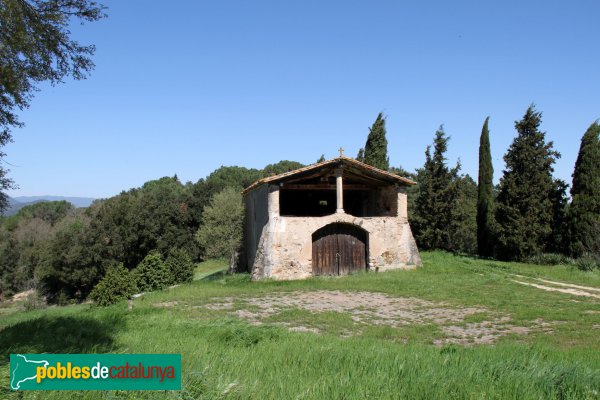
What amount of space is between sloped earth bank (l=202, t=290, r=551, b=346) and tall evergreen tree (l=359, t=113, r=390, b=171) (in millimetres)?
14812

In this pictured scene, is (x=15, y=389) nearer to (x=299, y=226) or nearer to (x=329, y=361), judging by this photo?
(x=329, y=361)

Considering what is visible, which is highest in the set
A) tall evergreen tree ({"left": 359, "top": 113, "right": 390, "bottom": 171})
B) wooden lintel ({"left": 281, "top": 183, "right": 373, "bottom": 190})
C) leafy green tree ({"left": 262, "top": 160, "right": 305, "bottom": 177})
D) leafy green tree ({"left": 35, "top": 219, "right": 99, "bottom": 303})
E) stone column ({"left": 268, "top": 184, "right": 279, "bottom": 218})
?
leafy green tree ({"left": 262, "top": 160, "right": 305, "bottom": 177})

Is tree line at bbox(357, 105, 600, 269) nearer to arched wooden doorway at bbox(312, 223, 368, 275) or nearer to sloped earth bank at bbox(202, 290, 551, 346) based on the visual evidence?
arched wooden doorway at bbox(312, 223, 368, 275)

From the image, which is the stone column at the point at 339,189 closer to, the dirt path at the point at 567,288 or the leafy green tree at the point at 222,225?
the dirt path at the point at 567,288

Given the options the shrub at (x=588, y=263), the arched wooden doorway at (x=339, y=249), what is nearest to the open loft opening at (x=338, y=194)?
the arched wooden doorway at (x=339, y=249)

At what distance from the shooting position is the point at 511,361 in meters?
4.81

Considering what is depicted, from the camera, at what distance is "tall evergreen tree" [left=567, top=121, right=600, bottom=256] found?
20453 millimetres

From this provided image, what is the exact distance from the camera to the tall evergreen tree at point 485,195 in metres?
25.2

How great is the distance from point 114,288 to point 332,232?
8936 millimetres

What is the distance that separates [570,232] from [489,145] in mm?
7182

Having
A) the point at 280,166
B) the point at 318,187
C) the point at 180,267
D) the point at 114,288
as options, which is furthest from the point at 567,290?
the point at 280,166

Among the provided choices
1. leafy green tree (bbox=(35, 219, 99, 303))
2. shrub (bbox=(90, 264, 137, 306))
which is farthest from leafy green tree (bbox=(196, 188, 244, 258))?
shrub (bbox=(90, 264, 137, 306))

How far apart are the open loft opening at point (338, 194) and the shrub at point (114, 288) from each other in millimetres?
7281

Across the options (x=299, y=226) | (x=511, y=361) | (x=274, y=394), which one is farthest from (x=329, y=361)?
(x=299, y=226)
